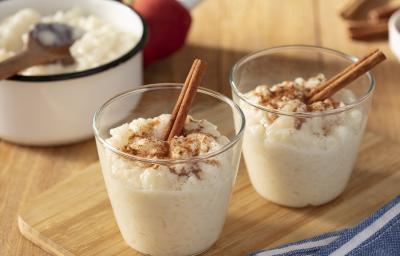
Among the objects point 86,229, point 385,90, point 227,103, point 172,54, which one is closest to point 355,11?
point 385,90

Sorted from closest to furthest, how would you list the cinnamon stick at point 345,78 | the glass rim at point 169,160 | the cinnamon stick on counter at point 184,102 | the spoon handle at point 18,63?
the glass rim at point 169,160, the cinnamon stick on counter at point 184,102, the cinnamon stick at point 345,78, the spoon handle at point 18,63

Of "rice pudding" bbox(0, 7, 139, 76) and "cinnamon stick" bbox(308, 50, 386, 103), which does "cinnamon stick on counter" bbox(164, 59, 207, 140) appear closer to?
"cinnamon stick" bbox(308, 50, 386, 103)

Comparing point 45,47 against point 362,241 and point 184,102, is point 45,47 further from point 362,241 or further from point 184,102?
point 362,241

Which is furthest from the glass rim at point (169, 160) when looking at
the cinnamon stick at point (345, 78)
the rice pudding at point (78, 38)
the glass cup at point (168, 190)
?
the rice pudding at point (78, 38)

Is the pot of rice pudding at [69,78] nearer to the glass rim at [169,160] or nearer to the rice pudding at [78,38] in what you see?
the rice pudding at [78,38]

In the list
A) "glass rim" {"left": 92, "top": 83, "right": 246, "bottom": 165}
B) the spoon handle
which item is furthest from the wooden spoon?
"glass rim" {"left": 92, "top": 83, "right": 246, "bottom": 165}

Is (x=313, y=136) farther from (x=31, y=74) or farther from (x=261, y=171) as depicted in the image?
(x=31, y=74)
